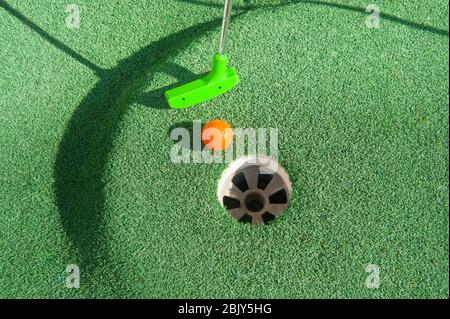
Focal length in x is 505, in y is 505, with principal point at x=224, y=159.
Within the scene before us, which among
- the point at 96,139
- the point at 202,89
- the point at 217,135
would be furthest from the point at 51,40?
the point at 217,135

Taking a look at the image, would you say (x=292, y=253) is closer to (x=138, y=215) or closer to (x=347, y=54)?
A: (x=138, y=215)

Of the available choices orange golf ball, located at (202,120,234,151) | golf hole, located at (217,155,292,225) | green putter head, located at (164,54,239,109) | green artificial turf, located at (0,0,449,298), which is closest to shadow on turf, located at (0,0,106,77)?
green artificial turf, located at (0,0,449,298)

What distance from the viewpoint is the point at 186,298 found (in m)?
2.57

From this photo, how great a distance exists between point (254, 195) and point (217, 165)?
1.12 feet

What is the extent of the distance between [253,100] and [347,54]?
1.86ft

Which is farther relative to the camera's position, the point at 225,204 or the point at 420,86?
the point at 225,204

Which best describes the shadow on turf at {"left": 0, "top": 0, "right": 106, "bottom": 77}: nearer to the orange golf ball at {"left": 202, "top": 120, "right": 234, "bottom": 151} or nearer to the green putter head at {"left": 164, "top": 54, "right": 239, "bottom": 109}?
the green putter head at {"left": 164, "top": 54, "right": 239, "bottom": 109}

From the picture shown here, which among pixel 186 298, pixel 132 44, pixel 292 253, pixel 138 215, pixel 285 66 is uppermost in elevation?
pixel 132 44

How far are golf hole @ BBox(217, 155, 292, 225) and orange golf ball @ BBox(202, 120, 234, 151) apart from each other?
204mm


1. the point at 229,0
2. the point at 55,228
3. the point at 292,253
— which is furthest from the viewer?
the point at 55,228

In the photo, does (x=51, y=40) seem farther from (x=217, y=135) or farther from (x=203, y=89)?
(x=217, y=135)

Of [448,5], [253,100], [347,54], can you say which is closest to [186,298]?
[253,100]

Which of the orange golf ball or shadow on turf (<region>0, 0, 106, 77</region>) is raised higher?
shadow on turf (<region>0, 0, 106, 77</region>)

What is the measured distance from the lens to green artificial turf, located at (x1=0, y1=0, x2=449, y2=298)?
2557 mm
